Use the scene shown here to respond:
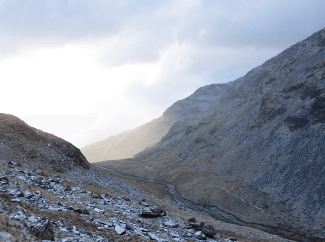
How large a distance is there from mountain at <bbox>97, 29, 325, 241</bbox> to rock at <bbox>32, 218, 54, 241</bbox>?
6366 centimetres

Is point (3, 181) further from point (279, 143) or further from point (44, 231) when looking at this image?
point (279, 143)

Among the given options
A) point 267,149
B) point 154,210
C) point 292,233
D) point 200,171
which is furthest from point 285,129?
point 154,210

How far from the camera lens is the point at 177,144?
171m

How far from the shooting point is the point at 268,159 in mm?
95000

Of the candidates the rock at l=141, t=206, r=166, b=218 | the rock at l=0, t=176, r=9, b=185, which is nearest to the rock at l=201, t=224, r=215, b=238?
the rock at l=141, t=206, r=166, b=218

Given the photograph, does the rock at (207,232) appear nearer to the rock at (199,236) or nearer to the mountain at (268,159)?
the rock at (199,236)

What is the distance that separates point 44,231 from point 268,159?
97.4 metres

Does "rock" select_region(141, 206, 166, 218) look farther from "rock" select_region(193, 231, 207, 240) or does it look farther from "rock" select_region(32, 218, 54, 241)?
"rock" select_region(32, 218, 54, 241)

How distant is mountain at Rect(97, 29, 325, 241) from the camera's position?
6925 centimetres

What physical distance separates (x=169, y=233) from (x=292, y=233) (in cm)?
5308

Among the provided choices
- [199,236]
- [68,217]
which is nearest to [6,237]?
[68,217]

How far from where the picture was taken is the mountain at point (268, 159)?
227 ft

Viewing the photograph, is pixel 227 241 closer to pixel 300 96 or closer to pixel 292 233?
pixel 292 233

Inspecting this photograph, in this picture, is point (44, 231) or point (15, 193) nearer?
point (44, 231)
